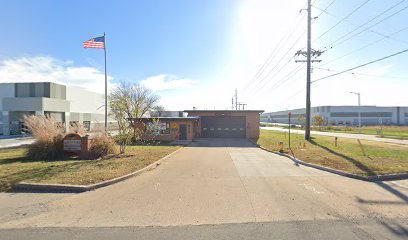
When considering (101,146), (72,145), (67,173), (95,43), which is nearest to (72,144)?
(72,145)

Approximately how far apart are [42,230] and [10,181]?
168 inches

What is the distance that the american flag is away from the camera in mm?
16938

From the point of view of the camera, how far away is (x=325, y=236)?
3.81 metres

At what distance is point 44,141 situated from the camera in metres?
11.6

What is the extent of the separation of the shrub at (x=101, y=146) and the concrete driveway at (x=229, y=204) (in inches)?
196

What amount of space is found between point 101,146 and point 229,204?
29.8 ft

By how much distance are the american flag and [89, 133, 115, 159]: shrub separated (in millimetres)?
8913

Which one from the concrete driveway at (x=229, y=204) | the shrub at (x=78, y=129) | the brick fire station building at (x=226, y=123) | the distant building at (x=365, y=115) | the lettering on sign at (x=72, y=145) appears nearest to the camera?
the concrete driveway at (x=229, y=204)

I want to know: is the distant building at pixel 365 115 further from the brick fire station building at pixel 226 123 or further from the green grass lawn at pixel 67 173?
the green grass lawn at pixel 67 173

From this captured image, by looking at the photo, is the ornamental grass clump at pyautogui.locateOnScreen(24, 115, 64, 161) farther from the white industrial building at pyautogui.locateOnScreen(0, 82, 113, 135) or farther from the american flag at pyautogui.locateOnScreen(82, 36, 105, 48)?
the white industrial building at pyautogui.locateOnScreen(0, 82, 113, 135)

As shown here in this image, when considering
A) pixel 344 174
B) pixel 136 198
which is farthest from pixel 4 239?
pixel 344 174

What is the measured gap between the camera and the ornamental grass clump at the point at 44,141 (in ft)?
37.3

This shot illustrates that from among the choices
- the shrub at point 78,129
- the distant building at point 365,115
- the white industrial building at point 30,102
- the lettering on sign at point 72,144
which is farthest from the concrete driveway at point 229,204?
the distant building at point 365,115

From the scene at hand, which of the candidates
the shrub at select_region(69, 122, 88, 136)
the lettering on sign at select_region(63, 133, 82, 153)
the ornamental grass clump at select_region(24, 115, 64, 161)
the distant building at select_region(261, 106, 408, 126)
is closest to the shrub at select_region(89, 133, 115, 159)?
the lettering on sign at select_region(63, 133, 82, 153)
